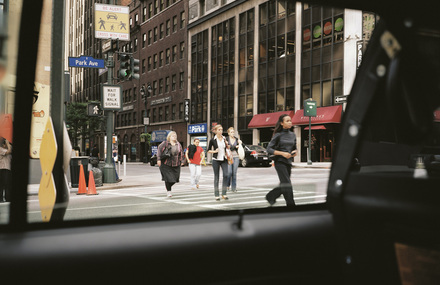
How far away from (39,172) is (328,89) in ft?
6.24

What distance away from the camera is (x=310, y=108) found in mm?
3240

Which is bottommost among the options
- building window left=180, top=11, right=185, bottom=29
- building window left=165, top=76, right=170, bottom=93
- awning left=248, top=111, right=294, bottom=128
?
awning left=248, top=111, right=294, bottom=128

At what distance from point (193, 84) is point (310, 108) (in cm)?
104

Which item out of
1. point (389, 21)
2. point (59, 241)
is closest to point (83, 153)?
point (59, 241)

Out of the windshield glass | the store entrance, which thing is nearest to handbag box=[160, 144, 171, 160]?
the windshield glass

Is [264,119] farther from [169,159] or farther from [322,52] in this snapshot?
[169,159]

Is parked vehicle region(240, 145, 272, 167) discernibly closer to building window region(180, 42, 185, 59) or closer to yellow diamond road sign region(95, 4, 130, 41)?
yellow diamond road sign region(95, 4, 130, 41)

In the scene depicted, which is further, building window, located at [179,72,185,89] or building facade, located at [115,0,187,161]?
building window, located at [179,72,185,89]

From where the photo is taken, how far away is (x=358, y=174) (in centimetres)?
230

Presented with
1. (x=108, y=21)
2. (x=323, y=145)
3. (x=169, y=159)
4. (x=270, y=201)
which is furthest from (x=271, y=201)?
(x=169, y=159)

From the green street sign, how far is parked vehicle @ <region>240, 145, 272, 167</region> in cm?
224

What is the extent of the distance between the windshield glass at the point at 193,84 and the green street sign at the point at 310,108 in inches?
A: 0.6

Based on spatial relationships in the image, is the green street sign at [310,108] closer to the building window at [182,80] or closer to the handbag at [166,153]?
the building window at [182,80]

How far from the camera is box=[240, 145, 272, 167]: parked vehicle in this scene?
6273 millimetres
